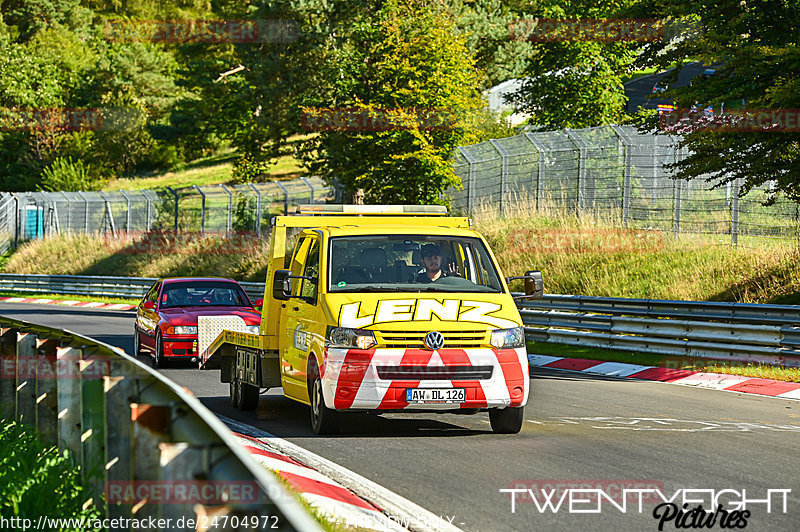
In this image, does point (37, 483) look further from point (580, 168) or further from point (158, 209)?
point (158, 209)

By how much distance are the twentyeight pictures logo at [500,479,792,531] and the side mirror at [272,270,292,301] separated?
3.86 metres

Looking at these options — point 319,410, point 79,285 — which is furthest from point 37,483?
point 79,285

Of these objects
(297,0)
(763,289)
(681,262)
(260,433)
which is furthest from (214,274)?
(260,433)

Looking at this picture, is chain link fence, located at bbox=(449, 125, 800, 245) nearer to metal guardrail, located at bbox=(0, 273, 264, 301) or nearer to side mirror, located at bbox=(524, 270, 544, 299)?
side mirror, located at bbox=(524, 270, 544, 299)

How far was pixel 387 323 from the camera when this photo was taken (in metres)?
9.69

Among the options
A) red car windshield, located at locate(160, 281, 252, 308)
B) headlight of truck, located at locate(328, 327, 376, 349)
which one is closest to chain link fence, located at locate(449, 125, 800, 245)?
red car windshield, located at locate(160, 281, 252, 308)

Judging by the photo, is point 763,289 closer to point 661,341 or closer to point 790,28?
point 661,341

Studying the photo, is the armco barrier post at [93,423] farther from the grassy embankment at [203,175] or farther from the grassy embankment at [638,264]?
the grassy embankment at [203,175]

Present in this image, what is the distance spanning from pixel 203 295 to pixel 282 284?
900 centimetres

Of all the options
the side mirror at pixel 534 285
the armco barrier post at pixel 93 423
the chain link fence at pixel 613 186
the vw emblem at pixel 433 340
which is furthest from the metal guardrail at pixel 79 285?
the armco barrier post at pixel 93 423

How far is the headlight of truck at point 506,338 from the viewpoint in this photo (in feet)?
32.3

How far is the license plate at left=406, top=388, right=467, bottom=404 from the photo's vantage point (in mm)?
9578

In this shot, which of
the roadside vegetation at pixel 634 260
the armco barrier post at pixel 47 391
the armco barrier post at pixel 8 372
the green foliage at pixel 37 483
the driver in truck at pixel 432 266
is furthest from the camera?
the roadside vegetation at pixel 634 260

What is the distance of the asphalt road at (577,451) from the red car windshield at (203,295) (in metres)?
4.81
